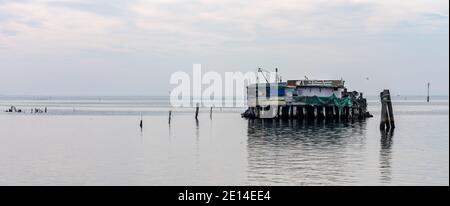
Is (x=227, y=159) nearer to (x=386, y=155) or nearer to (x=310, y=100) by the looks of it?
(x=386, y=155)

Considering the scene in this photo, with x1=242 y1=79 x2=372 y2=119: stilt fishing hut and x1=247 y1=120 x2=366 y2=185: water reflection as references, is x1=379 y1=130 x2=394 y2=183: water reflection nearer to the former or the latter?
x1=247 y1=120 x2=366 y2=185: water reflection

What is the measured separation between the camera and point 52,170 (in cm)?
3800

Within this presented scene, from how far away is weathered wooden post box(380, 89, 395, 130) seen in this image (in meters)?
62.6

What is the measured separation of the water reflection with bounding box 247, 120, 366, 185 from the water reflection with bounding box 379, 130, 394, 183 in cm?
136

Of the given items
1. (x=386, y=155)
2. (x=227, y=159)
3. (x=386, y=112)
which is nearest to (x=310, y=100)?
(x=386, y=112)

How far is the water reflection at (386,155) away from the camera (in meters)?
35.4

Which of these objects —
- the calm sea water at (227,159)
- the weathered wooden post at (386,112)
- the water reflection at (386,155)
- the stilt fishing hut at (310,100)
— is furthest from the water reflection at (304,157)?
the stilt fishing hut at (310,100)

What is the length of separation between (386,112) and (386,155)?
69.0ft

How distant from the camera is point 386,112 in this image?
2623 inches

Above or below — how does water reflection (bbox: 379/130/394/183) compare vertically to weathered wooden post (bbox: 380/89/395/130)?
below

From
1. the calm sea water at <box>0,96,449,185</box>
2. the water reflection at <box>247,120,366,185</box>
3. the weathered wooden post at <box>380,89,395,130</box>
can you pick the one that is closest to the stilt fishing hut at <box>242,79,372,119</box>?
the weathered wooden post at <box>380,89,395,130</box>

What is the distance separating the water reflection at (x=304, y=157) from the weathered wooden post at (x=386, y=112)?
2489 millimetres

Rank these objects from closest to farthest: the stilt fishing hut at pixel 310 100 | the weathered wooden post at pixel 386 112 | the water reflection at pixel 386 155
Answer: the water reflection at pixel 386 155, the weathered wooden post at pixel 386 112, the stilt fishing hut at pixel 310 100

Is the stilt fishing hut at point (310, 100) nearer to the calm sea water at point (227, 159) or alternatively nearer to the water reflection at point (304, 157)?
the water reflection at point (304, 157)
